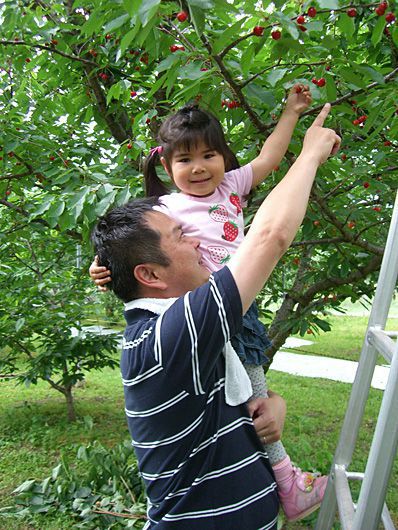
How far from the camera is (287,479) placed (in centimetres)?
146

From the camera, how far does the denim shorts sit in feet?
4.71

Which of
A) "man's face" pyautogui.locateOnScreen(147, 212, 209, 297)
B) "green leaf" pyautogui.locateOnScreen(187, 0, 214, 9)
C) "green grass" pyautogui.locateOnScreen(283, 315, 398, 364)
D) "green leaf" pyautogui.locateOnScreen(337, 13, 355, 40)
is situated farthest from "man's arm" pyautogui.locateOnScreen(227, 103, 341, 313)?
"green grass" pyautogui.locateOnScreen(283, 315, 398, 364)

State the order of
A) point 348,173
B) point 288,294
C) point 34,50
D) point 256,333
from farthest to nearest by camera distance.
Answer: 1. point 288,294
2. point 34,50
3. point 348,173
4. point 256,333

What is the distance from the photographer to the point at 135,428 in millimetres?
1173

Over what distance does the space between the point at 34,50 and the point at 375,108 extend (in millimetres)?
1986

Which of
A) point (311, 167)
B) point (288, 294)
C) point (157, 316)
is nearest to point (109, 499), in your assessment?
point (288, 294)

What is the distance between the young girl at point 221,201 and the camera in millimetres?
1472

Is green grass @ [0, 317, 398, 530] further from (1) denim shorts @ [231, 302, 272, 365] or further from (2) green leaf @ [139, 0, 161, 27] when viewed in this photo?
(2) green leaf @ [139, 0, 161, 27]

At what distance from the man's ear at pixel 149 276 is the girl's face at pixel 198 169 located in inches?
18.2

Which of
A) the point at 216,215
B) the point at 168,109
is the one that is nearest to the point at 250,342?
the point at 216,215

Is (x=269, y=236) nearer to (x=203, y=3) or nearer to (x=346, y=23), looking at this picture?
(x=203, y=3)

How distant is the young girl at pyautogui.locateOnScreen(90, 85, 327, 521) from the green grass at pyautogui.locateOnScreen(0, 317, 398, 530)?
175 centimetres

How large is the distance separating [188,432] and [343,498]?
427mm

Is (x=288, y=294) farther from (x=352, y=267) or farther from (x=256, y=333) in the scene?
(x=256, y=333)
